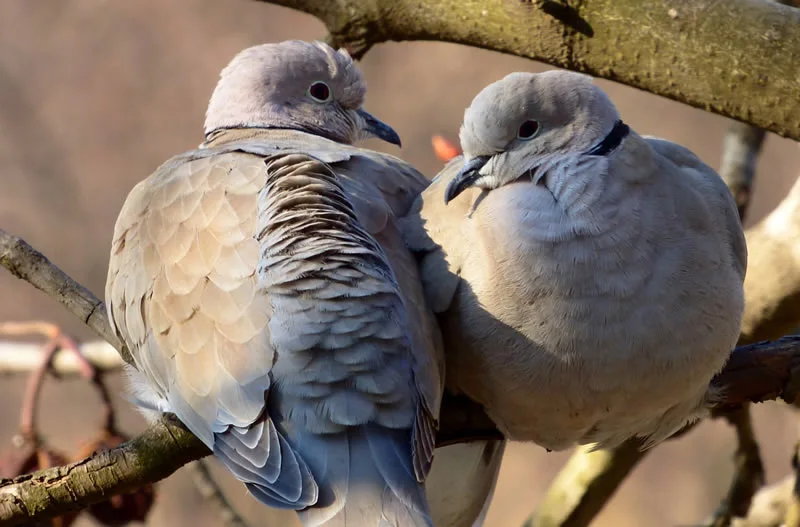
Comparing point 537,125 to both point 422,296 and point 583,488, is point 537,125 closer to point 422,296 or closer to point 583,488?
point 422,296

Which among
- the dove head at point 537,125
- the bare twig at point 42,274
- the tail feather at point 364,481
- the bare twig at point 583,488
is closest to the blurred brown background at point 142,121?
the bare twig at point 583,488

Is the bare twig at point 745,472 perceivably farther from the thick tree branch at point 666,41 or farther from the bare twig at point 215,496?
the bare twig at point 215,496

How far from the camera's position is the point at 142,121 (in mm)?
7848

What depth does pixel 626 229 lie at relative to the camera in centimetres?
211

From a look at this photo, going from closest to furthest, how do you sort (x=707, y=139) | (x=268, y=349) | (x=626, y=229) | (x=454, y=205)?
(x=268, y=349)
(x=626, y=229)
(x=454, y=205)
(x=707, y=139)

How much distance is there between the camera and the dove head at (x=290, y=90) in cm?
296

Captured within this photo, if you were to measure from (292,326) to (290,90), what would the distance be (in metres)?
1.21

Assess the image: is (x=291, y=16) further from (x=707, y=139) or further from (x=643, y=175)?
(x=643, y=175)

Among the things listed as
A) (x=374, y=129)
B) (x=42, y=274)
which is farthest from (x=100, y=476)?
(x=374, y=129)

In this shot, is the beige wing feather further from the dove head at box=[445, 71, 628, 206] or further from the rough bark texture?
the dove head at box=[445, 71, 628, 206]

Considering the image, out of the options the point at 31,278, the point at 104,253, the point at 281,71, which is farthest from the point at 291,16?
the point at 31,278

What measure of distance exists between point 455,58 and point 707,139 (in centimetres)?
191

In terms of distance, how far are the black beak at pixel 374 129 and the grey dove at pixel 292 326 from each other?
718mm

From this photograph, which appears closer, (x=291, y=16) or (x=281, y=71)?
(x=281, y=71)
